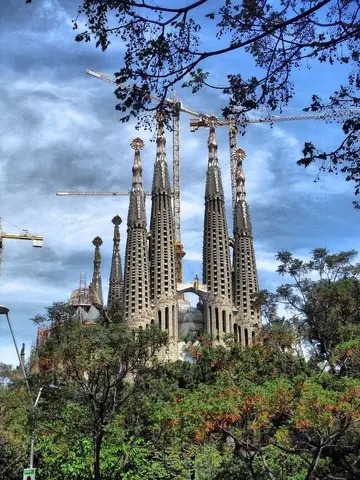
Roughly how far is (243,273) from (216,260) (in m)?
3.98

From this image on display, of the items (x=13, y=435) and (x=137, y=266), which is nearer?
(x=13, y=435)

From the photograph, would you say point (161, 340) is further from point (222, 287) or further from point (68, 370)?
point (222, 287)

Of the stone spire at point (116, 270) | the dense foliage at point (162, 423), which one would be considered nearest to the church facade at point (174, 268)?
the stone spire at point (116, 270)

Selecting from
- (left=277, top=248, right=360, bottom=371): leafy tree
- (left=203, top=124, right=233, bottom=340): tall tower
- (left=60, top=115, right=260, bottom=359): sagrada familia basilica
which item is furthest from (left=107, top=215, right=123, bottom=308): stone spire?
(left=277, top=248, right=360, bottom=371): leafy tree

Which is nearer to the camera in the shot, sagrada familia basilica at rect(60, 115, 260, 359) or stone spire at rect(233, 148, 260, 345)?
sagrada familia basilica at rect(60, 115, 260, 359)

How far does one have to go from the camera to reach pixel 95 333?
19.5 m

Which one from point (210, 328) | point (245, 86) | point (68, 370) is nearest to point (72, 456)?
point (68, 370)

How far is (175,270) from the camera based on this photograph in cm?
7006

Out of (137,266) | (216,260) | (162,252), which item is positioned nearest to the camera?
(137,266)

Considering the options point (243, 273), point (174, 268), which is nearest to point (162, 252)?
point (174, 268)

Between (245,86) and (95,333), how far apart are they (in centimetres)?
1336

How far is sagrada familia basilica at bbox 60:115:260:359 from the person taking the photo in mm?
66000

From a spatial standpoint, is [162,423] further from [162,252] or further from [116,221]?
[116,221]

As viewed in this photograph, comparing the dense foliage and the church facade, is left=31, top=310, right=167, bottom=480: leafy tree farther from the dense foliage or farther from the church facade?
the church facade
